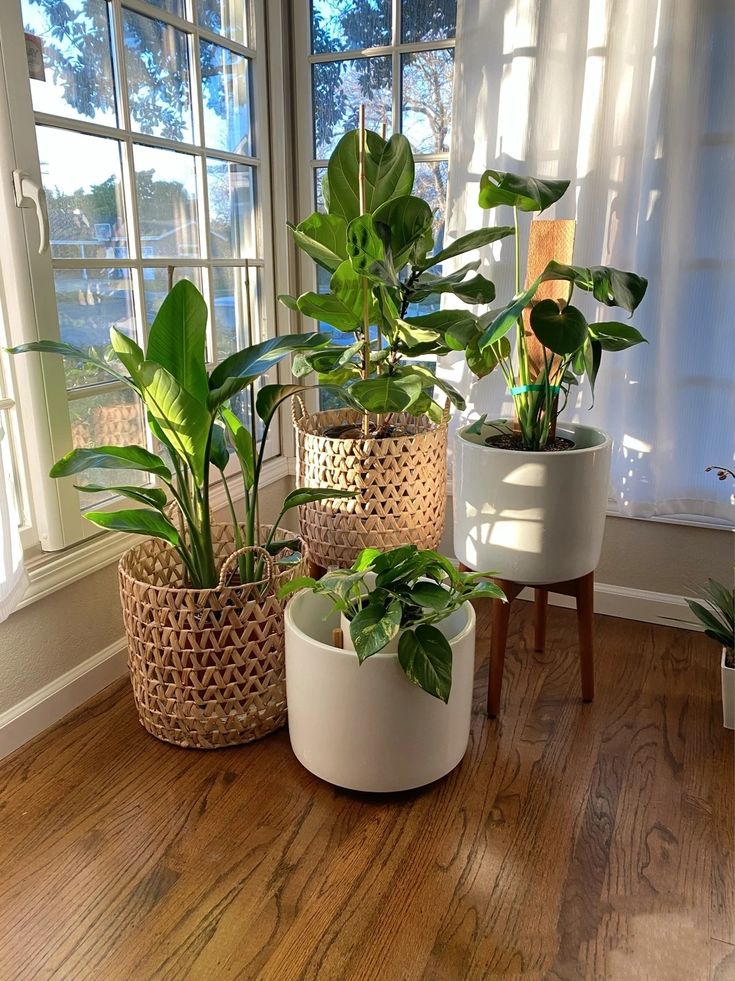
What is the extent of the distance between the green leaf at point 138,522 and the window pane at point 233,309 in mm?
825

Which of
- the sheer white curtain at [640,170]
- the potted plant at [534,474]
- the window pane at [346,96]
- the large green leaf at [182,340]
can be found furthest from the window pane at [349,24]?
the large green leaf at [182,340]

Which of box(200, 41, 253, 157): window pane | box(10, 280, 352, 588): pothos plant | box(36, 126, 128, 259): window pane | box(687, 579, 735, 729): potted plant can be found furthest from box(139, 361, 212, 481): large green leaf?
box(687, 579, 735, 729): potted plant

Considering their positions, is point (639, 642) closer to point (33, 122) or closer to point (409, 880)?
point (409, 880)

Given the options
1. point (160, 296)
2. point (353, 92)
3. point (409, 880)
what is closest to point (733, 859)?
point (409, 880)

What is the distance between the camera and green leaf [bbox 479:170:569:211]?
4.73 ft

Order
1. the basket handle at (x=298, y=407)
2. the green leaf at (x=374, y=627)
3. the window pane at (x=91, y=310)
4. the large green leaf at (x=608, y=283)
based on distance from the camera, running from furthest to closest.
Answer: the basket handle at (x=298, y=407) → the window pane at (x=91, y=310) → the large green leaf at (x=608, y=283) → the green leaf at (x=374, y=627)

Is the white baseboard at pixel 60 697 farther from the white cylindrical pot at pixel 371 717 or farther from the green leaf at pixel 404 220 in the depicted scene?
the green leaf at pixel 404 220

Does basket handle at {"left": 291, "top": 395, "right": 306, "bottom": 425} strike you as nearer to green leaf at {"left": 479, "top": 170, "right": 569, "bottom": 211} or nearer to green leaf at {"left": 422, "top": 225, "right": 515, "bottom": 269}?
green leaf at {"left": 422, "top": 225, "right": 515, "bottom": 269}

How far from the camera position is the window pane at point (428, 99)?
2.15 meters

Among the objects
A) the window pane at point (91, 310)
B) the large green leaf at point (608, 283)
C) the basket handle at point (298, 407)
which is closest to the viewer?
the large green leaf at point (608, 283)

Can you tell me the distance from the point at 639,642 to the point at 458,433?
2.76 feet

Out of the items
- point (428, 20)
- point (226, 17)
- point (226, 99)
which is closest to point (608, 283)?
point (428, 20)

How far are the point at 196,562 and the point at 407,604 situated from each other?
47 cm

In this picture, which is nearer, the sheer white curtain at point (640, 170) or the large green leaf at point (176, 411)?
the large green leaf at point (176, 411)
